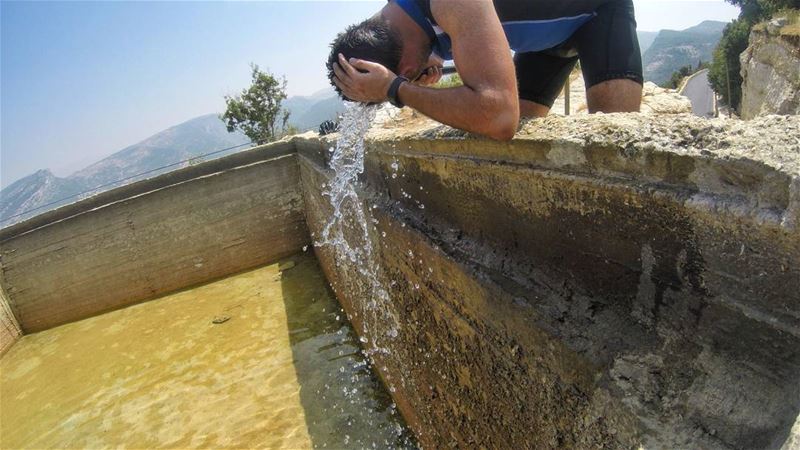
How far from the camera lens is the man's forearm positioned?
152 centimetres

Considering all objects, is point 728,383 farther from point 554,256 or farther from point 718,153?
point 554,256

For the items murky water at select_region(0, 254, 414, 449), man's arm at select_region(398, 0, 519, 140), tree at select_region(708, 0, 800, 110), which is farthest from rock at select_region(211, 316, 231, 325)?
tree at select_region(708, 0, 800, 110)

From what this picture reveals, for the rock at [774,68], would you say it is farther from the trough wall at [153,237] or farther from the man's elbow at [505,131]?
the man's elbow at [505,131]

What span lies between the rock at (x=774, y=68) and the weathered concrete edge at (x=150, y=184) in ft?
36.6

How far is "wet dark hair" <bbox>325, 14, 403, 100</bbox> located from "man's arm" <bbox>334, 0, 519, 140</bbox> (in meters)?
0.35

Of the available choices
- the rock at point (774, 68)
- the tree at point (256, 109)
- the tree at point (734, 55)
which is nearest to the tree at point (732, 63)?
the tree at point (734, 55)

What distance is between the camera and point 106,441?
4676mm

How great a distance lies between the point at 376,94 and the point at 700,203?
1.38 meters

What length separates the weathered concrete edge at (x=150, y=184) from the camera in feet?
27.3

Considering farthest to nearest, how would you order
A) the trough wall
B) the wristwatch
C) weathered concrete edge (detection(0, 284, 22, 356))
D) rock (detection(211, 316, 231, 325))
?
the trough wall < weathered concrete edge (detection(0, 284, 22, 356)) < rock (detection(211, 316, 231, 325)) < the wristwatch

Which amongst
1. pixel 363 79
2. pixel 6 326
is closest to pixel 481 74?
pixel 363 79

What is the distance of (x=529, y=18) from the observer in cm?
208

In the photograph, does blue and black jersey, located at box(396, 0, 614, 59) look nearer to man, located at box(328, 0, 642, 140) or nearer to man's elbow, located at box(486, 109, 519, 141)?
man, located at box(328, 0, 642, 140)

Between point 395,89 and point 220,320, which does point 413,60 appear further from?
point 220,320
